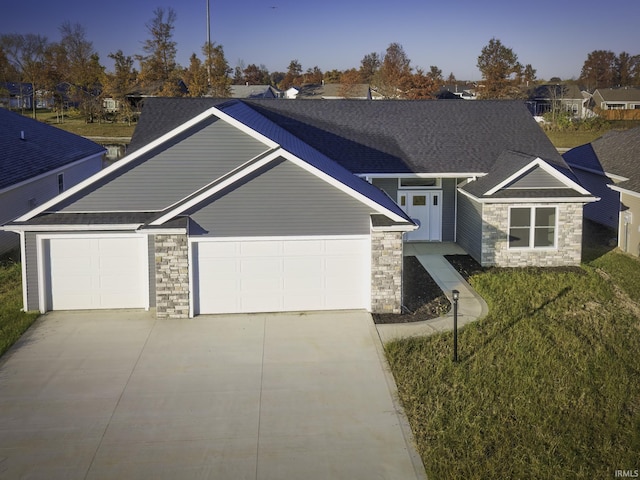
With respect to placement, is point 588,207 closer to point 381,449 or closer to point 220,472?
point 381,449

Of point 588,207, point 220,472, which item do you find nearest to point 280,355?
point 220,472

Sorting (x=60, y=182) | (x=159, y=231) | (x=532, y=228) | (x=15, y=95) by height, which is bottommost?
(x=532, y=228)

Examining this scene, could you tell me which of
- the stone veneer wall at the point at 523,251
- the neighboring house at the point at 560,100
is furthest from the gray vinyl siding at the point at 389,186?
the neighboring house at the point at 560,100

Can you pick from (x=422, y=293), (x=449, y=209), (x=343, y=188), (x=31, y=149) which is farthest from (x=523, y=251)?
(x=31, y=149)

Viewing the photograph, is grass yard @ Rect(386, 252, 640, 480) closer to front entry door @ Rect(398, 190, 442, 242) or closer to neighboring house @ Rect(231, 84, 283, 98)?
front entry door @ Rect(398, 190, 442, 242)

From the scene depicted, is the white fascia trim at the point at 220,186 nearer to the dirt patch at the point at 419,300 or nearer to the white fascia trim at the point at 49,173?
the dirt patch at the point at 419,300

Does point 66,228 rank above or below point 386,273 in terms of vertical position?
above

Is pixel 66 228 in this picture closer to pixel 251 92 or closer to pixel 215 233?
pixel 215 233
